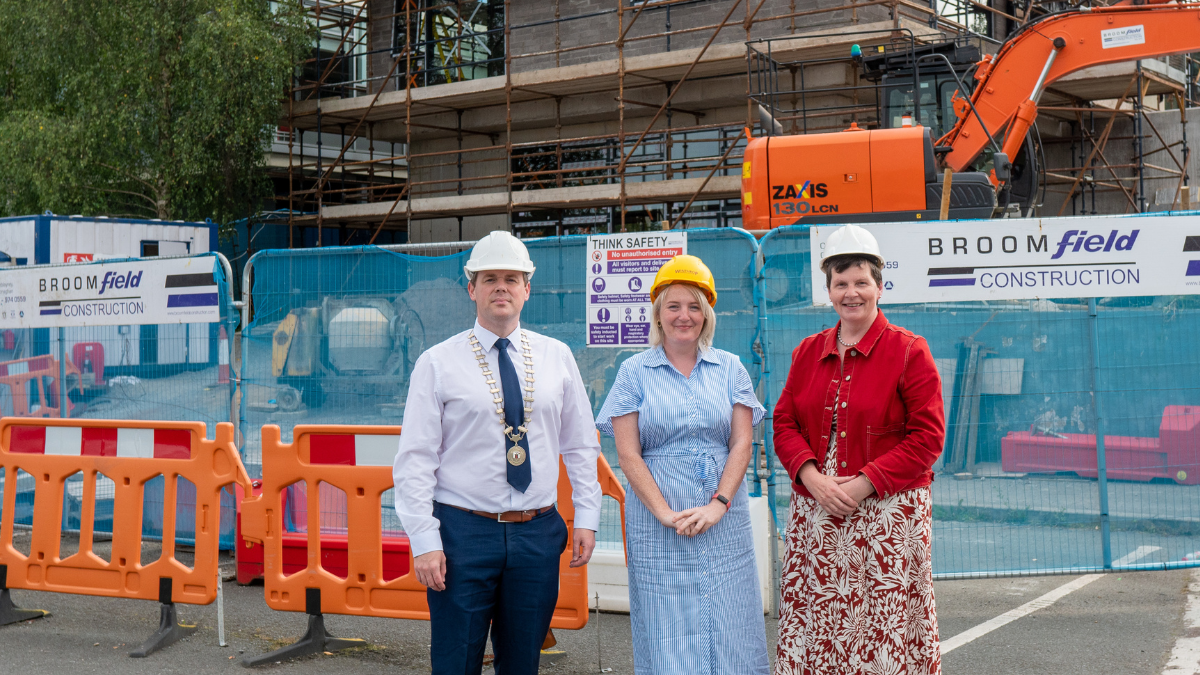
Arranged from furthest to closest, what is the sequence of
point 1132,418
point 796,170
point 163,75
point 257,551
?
point 163,75
point 796,170
point 257,551
point 1132,418

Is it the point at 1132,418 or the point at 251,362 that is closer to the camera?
the point at 1132,418

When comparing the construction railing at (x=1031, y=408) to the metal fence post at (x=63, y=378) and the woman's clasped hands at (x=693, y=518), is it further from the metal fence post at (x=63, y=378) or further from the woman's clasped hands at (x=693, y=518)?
the metal fence post at (x=63, y=378)

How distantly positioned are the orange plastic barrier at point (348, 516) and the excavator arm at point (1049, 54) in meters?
8.97

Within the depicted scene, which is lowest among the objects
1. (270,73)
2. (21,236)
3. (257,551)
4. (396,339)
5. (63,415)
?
(257,551)

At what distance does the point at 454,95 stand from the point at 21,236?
8.49 meters

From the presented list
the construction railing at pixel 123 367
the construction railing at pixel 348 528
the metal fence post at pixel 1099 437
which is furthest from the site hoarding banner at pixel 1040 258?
the construction railing at pixel 123 367

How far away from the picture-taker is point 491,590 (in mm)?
3764

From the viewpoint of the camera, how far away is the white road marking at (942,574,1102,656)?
5551 mm

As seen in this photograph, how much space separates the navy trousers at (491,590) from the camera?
3.71 metres

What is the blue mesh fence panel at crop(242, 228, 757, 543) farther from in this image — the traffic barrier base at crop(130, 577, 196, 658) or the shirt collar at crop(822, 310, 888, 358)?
the shirt collar at crop(822, 310, 888, 358)

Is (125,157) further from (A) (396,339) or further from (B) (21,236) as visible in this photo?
(A) (396,339)

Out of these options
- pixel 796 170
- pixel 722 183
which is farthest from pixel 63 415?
pixel 722 183

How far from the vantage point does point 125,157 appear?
78.3 feet

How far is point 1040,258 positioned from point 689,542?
10.5 feet
